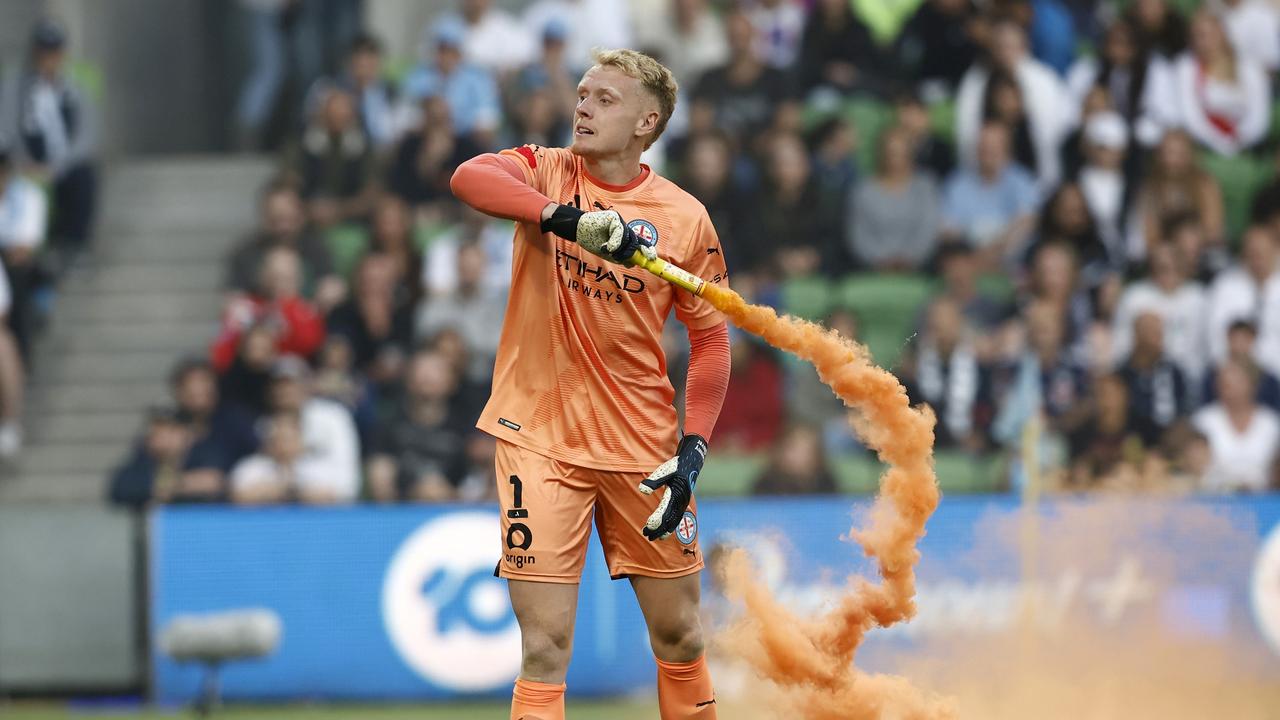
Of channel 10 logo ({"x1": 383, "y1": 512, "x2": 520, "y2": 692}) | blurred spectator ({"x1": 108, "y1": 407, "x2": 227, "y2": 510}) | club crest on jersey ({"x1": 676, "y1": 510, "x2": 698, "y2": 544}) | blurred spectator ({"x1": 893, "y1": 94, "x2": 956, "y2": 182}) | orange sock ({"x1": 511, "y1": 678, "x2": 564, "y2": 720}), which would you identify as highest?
blurred spectator ({"x1": 893, "y1": 94, "x2": 956, "y2": 182})

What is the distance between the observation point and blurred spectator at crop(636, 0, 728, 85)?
14.6m

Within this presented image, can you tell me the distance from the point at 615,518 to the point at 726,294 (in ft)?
3.09

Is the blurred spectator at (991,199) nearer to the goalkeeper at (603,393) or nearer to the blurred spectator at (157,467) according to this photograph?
the blurred spectator at (157,467)

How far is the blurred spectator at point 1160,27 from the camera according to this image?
14492 millimetres

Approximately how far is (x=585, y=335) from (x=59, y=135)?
389 inches

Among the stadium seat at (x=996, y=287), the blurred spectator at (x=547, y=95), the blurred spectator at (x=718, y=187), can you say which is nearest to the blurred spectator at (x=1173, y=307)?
the stadium seat at (x=996, y=287)

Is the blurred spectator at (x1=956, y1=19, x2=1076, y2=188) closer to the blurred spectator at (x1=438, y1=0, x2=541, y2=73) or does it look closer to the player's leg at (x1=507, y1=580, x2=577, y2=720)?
the blurred spectator at (x1=438, y1=0, x2=541, y2=73)

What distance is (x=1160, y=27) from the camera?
14.6 metres

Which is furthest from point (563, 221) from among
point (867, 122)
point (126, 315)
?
point (126, 315)

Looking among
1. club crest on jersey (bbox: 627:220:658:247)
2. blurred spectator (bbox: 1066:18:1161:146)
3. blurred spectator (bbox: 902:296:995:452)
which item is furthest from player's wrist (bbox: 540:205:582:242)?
blurred spectator (bbox: 1066:18:1161:146)

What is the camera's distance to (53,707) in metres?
11.2

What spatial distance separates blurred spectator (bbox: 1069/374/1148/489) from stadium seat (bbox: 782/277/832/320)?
2.09 m

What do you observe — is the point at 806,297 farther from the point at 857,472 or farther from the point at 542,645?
the point at 542,645

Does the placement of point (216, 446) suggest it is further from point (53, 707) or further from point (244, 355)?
point (53, 707)
